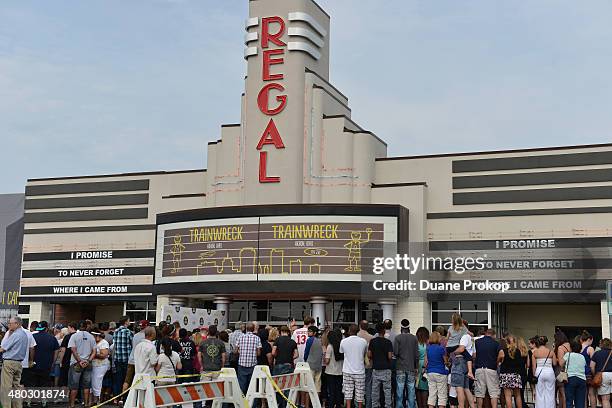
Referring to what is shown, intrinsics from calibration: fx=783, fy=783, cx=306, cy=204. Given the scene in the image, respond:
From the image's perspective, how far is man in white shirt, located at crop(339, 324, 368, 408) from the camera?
17062mm

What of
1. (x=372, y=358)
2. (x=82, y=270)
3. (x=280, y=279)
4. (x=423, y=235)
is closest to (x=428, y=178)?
(x=423, y=235)

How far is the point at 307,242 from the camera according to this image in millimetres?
36750

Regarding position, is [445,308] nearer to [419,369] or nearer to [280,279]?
[280,279]

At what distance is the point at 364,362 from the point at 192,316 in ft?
56.4

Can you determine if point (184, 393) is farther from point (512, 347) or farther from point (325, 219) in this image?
point (325, 219)

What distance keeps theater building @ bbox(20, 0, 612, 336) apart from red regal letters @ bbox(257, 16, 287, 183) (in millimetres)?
65

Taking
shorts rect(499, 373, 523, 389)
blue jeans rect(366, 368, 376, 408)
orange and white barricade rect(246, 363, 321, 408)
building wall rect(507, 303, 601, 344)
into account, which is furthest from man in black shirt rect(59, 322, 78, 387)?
building wall rect(507, 303, 601, 344)

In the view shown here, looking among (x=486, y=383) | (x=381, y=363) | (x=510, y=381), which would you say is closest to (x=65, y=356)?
(x=381, y=363)

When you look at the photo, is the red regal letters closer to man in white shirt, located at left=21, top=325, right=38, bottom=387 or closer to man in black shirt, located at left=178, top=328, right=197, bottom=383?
man in black shirt, located at left=178, top=328, right=197, bottom=383

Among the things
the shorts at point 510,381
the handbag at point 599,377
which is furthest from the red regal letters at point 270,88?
the handbag at point 599,377

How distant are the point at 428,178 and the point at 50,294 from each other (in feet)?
77.0

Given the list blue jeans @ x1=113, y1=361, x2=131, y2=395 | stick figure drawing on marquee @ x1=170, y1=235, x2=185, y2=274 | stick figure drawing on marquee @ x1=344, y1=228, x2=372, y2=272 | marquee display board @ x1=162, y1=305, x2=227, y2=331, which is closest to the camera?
blue jeans @ x1=113, y1=361, x2=131, y2=395

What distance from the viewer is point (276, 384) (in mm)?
13773

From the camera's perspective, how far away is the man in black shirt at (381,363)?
16.8m
